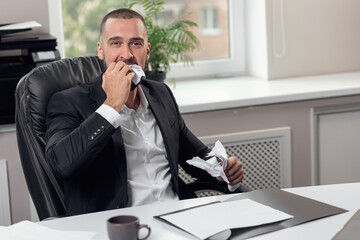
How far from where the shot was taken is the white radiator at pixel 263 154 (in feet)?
9.42

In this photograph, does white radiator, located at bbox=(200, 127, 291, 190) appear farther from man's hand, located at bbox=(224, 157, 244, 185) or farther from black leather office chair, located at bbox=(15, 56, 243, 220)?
black leather office chair, located at bbox=(15, 56, 243, 220)

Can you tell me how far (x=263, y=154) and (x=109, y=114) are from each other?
4.47ft

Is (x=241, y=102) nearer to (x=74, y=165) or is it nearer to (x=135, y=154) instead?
(x=135, y=154)

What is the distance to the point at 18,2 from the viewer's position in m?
2.62

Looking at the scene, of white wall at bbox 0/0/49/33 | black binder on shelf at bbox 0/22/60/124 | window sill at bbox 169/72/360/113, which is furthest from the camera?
window sill at bbox 169/72/360/113

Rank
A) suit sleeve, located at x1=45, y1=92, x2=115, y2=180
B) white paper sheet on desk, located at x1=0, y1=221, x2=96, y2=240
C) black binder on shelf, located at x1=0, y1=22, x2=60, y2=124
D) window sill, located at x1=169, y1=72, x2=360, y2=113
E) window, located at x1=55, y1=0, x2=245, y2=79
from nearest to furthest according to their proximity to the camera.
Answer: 1. white paper sheet on desk, located at x1=0, y1=221, x2=96, y2=240
2. suit sleeve, located at x1=45, y1=92, x2=115, y2=180
3. black binder on shelf, located at x1=0, y1=22, x2=60, y2=124
4. window sill, located at x1=169, y1=72, x2=360, y2=113
5. window, located at x1=55, y1=0, x2=245, y2=79

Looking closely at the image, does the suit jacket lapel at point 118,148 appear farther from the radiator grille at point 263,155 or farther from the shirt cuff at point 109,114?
the radiator grille at point 263,155

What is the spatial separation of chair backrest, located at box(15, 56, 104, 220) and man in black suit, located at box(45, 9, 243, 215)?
0.04 metres

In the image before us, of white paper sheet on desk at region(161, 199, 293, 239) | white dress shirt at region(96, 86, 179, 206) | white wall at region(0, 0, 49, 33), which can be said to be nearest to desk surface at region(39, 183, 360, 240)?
white paper sheet on desk at region(161, 199, 293, 239)

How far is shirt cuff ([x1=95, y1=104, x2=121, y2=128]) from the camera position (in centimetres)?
171

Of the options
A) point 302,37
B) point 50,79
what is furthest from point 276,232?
point 302,37

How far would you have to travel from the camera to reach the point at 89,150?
168 centimetres

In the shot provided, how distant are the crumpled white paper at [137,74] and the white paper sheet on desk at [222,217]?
20.1 inches

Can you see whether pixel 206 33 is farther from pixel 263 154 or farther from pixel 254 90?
pixel 263 154
